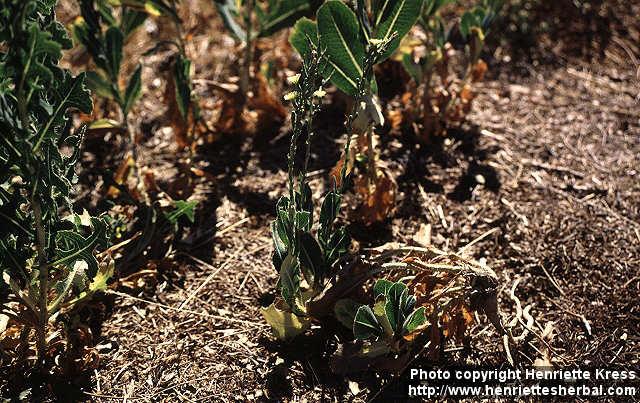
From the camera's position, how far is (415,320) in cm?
188

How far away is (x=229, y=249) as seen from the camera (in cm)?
246

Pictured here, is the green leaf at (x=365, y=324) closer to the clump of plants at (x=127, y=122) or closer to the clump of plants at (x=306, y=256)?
the clump of plants at (x=306, y=256)

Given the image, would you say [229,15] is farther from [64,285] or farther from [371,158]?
[64,285]

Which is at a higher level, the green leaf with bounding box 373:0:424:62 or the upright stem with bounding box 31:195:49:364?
the green leaf with bounding box 373:0:424:62

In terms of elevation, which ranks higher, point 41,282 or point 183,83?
point 183,83

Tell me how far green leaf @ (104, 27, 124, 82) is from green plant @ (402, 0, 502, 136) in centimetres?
109

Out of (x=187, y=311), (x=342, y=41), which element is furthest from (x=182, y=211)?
(x=342, y=41)

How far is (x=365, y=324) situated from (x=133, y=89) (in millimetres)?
1328

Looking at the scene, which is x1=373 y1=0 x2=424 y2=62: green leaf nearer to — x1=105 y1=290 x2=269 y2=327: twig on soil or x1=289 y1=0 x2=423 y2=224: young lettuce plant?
x1=289 y1=0 x2=423 y2=224: young lettuce plant

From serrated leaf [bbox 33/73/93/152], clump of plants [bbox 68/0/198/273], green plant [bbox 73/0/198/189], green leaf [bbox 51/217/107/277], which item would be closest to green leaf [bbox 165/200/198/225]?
clump of plants [bbox 68/0/198/273]

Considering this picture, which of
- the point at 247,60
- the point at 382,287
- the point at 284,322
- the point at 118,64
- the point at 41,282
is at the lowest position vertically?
the point at 284,322

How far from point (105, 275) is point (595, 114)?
2.14 metres

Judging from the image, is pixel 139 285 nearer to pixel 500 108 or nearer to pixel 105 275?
pixel 105 275

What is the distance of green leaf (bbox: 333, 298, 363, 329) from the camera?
1.99m
